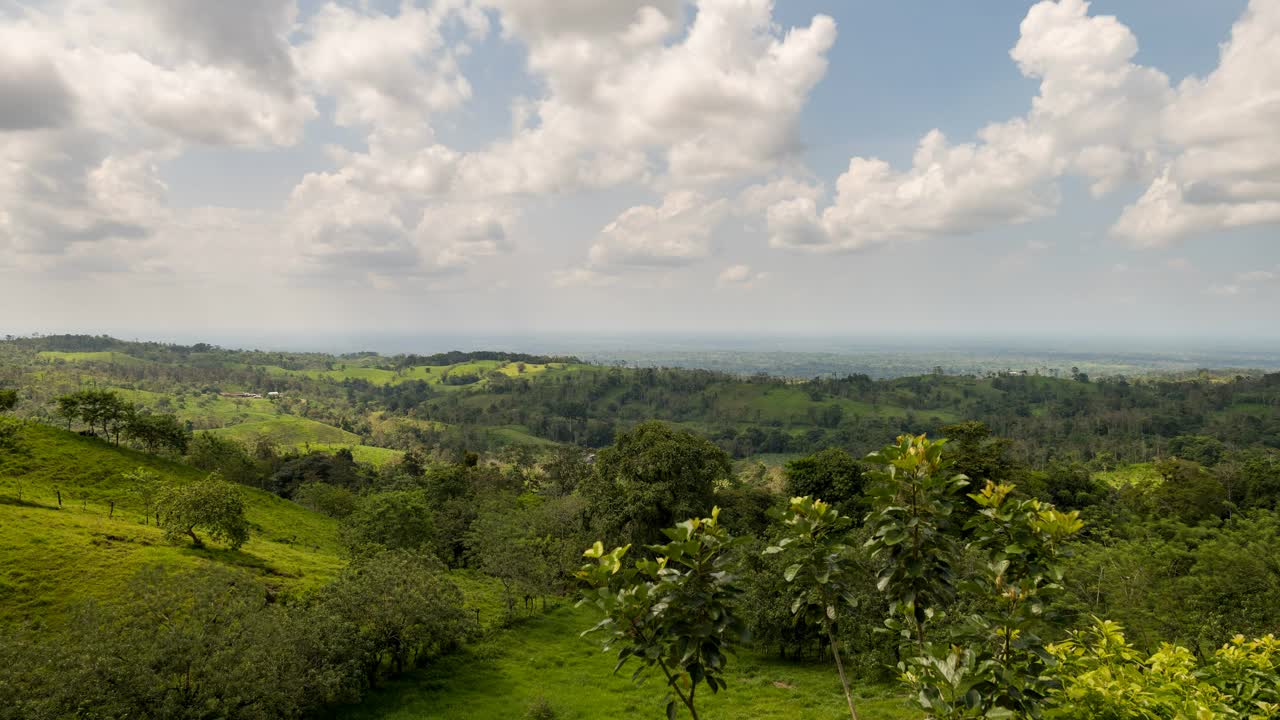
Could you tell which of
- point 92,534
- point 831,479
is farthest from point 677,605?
point 831,479

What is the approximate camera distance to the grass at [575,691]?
23078 millimetres

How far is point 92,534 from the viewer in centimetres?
3391

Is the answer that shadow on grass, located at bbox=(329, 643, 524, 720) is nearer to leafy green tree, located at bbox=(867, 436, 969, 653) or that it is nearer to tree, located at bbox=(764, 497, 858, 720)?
tree, located at bbox=(764, 497, 858, 720)

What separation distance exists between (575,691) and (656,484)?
13.3 meters

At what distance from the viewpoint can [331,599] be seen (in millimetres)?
24672

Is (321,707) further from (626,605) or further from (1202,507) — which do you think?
(1202,507)

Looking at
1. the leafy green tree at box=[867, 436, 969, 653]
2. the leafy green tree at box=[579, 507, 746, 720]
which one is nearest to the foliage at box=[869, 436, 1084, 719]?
the leafy green tree at box=[867, 436, 969, 653]

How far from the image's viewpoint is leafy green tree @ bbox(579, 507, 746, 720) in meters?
5.67

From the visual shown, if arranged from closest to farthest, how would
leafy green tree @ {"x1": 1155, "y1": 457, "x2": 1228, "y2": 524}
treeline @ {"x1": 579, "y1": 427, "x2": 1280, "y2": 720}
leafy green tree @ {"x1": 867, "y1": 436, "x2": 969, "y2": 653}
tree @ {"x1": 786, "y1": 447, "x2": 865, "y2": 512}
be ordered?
treeline @ {"x1": 579, "y1": 427, "x2": 1280, "y2": 720}, leafy green tree @ {"x1": 867, "y1": 436, "x2": 969, "y2": 653}, tree @ {"x1": 786, "y1": 447, "x2": 865, "y2": 512}, leafy green tree @ {"x1": 1155, "y1": 457, "x2": 1228, "y2": 524}

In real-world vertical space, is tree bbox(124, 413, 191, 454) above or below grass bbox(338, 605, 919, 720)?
above

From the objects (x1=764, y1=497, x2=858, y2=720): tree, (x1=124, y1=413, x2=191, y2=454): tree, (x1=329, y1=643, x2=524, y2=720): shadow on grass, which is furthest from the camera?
(x1=124, y1=413, x2=191, y2=454): tree

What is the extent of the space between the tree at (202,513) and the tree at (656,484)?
80.0 feet

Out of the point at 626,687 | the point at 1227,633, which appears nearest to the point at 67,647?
the point at 626,687

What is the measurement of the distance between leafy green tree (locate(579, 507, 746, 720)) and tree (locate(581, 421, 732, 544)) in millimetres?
29604
